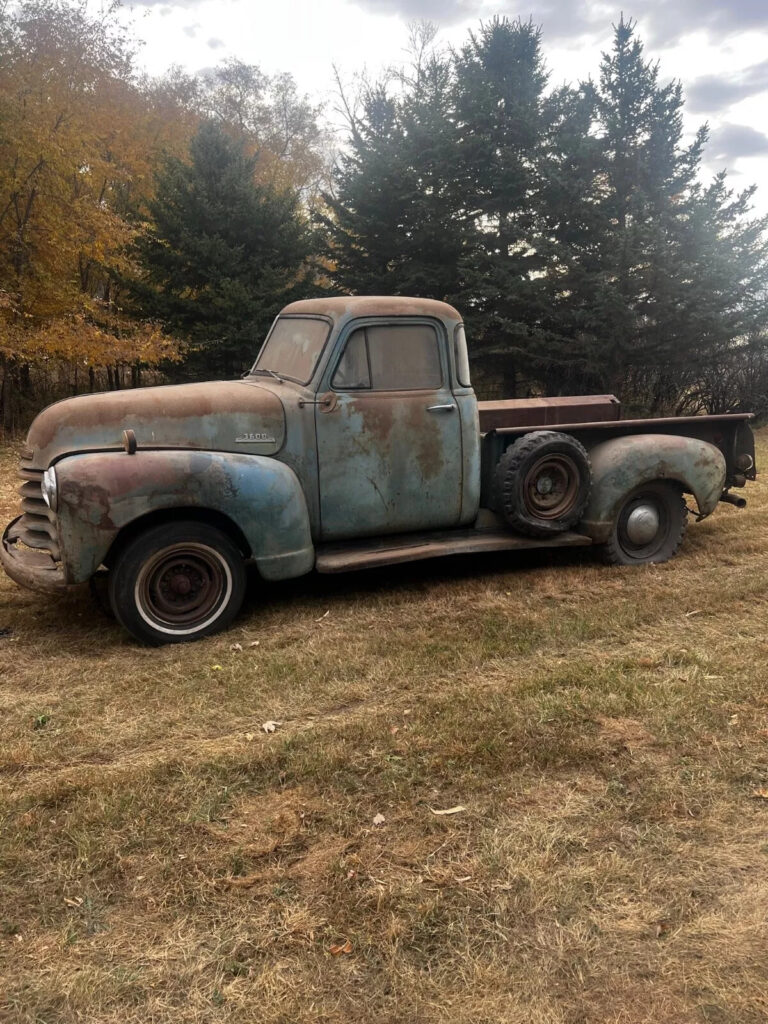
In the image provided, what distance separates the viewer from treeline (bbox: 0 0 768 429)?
14.7 meters

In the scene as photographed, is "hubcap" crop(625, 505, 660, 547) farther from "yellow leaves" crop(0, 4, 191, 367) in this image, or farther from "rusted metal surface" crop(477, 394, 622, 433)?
"yellow leaves" crop(0, 4, 191, 367)

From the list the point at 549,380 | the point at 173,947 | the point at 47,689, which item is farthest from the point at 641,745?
the point at 549,380

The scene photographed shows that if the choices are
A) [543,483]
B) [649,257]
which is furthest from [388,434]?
[649,257]

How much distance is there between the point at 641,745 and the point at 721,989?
4.15 feet

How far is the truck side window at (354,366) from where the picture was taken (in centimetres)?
491

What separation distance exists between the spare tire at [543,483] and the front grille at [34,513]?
306 centimetres

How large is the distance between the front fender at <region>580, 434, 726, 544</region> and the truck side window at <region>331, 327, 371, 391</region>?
2.02 metres

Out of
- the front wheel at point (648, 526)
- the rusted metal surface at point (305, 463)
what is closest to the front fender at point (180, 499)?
the rusted metal surface at point (305, 463)

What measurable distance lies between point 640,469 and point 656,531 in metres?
0.61

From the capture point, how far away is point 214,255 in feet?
52.0

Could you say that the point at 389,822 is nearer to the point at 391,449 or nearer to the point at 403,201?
the point at 391,449

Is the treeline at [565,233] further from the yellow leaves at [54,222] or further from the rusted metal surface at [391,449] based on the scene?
the rusted metal surface at [391,449]

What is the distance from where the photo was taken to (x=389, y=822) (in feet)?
8.87

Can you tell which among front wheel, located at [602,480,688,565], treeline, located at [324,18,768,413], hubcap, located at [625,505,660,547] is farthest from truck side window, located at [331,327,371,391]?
treeline, located at [324,18,768,413]
